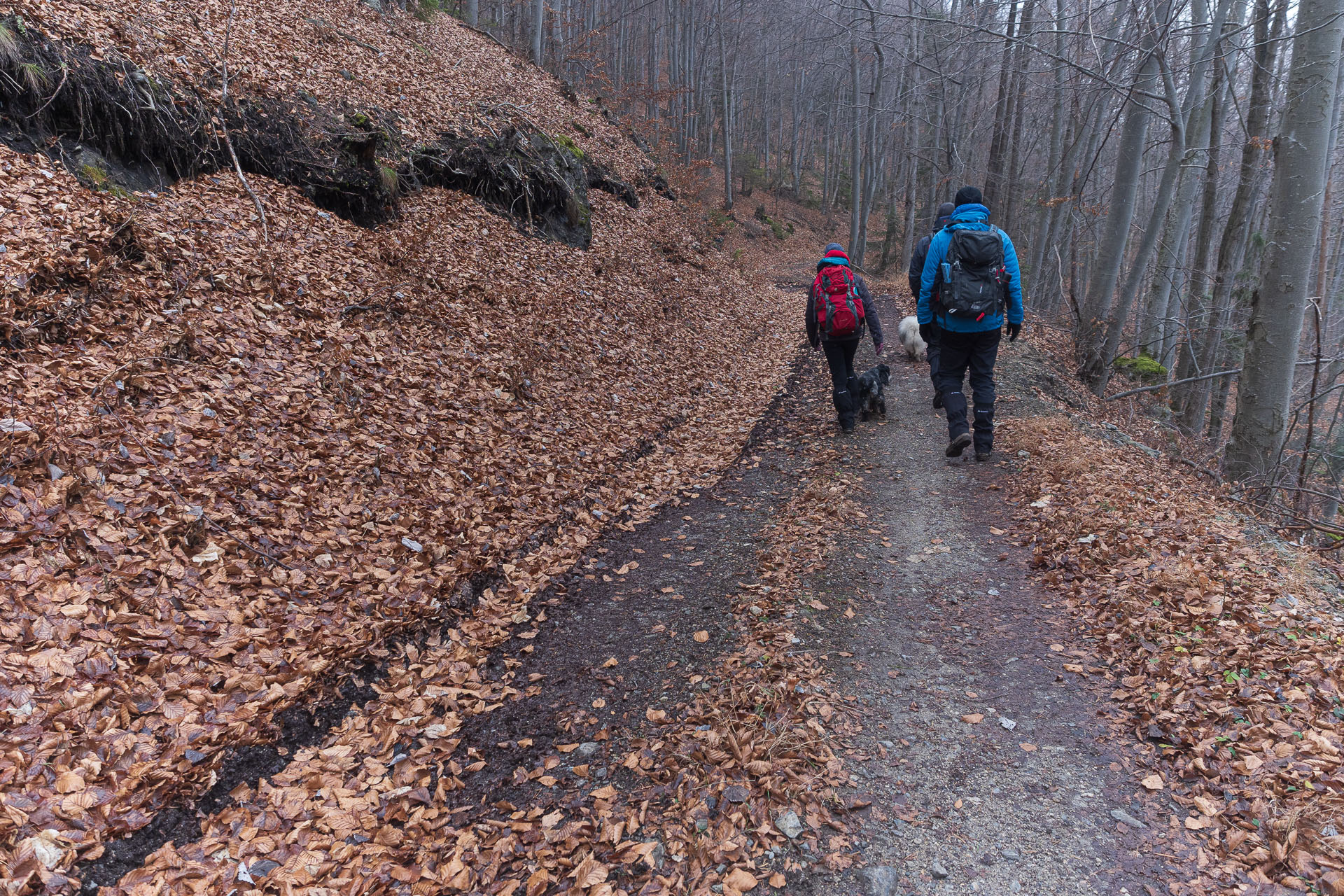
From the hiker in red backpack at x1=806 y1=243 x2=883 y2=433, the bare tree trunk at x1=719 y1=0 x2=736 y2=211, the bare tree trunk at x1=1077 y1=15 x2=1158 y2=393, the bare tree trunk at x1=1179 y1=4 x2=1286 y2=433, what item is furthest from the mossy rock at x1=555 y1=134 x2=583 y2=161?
the bare tree trunk at x1=719 y1=0 x2=736 y2=211

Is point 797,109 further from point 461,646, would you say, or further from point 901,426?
point 461,646

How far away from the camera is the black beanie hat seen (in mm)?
6363

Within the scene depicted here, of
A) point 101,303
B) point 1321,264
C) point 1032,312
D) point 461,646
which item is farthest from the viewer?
point 1032,312

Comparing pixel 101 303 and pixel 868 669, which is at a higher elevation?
pixel 101 303

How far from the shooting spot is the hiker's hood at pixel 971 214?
636 cm

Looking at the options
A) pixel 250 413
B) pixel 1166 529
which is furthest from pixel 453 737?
pixel 1166 529

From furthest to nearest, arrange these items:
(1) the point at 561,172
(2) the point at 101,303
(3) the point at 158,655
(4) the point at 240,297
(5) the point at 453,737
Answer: (1) the point at 561,172 → (4) the point at 240,297 → (2) the point at 101,303 → (5) the point at 453,737 → (3) the point at 158,655

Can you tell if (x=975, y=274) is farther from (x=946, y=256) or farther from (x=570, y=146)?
(x=570, y=146)

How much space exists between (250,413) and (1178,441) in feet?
37.4

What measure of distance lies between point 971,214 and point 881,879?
19.5 feet

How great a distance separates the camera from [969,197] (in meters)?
6.45

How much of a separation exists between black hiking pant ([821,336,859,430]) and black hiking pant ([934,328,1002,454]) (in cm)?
123

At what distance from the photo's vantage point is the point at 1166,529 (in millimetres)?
4617

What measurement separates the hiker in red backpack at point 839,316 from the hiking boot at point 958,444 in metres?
1.52
